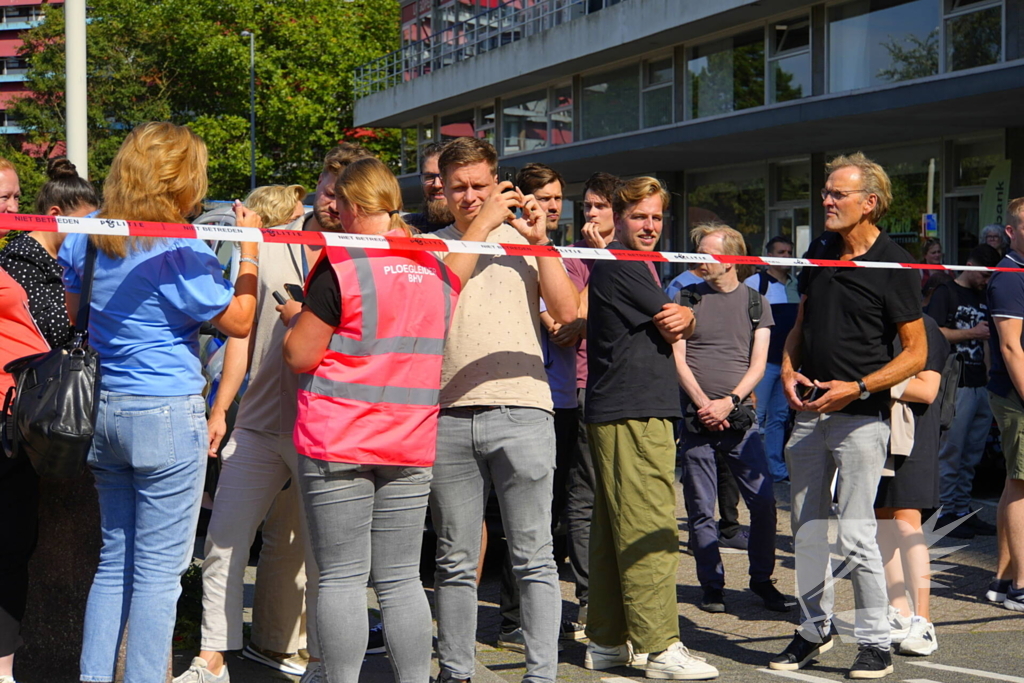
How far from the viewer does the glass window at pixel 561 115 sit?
25797mm

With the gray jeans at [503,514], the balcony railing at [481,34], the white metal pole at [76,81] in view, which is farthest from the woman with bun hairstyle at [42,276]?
the balcony railing at [481,34]

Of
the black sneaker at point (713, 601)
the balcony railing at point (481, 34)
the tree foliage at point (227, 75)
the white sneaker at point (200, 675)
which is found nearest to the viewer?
the white sneaker at point (200, 675)

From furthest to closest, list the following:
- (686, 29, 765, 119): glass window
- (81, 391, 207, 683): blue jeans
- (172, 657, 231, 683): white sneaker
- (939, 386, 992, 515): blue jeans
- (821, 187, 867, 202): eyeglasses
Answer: (686, 29, 765, 119): glass window → (939, 386, 992, 515): blue jeans → (821, 187, 867, 202): eyeglasses → (172, 657, 231, 683): white sneaker → (81, 391, 207, 683): blue jeans

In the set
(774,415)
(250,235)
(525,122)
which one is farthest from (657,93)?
(250,235)

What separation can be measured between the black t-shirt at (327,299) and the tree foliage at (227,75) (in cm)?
4023

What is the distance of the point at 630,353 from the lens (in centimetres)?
486

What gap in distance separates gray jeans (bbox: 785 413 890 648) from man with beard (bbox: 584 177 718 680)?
578 millimetres

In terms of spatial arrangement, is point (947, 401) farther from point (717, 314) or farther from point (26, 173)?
point (26, 173)

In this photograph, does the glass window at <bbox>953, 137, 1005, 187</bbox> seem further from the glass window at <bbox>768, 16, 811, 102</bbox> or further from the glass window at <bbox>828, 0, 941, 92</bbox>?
the glass window at <bbox>768, 16, 811, 102</bbox>

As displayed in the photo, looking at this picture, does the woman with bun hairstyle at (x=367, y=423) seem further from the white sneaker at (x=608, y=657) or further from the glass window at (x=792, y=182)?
the glass window at (x=792, y=182)

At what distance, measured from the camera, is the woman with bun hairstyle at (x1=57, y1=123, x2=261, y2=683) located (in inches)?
144

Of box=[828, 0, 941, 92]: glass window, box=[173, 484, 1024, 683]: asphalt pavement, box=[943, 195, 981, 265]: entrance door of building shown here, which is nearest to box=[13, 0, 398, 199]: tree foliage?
box=[828, 0, 941, 92]: glass window

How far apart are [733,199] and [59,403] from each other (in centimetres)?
1935

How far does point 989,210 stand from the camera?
616 inches
